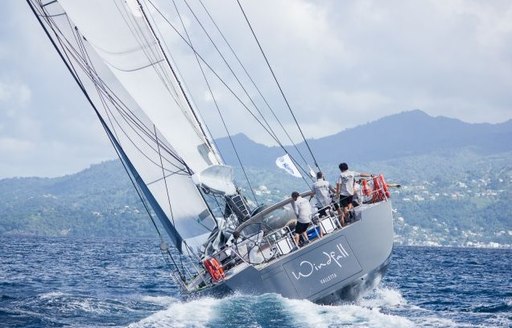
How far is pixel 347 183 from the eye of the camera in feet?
68.3

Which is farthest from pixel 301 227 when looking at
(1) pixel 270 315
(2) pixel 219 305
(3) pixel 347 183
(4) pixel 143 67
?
(4) pixel 143 67

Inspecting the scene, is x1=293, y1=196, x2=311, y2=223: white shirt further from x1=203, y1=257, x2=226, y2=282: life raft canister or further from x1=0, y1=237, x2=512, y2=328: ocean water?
x1=203, y1=257, x2=226, y2=282: life raft canister

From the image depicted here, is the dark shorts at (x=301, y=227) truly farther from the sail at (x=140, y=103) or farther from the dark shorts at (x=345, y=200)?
the sail at (x=140, y=103)

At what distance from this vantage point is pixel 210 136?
2209 cm

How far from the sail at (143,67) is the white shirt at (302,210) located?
298 cm

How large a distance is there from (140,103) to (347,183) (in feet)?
18.6

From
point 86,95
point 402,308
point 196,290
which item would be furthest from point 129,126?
point 402,308

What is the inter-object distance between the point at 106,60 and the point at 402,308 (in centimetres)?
1033

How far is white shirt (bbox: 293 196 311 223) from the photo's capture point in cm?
1973

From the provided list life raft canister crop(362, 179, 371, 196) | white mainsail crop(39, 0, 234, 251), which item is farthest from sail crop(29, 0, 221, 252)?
life raft canister crop(362, 179, 371, 196)

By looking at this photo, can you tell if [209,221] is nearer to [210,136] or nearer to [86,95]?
[210,136]

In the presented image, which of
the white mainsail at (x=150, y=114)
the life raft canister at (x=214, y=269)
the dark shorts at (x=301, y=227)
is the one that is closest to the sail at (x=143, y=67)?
the white mainsail at (x=150, y=114)

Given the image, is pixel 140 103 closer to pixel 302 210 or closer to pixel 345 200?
pixel 302 210

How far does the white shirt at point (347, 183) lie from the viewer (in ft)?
68.1
